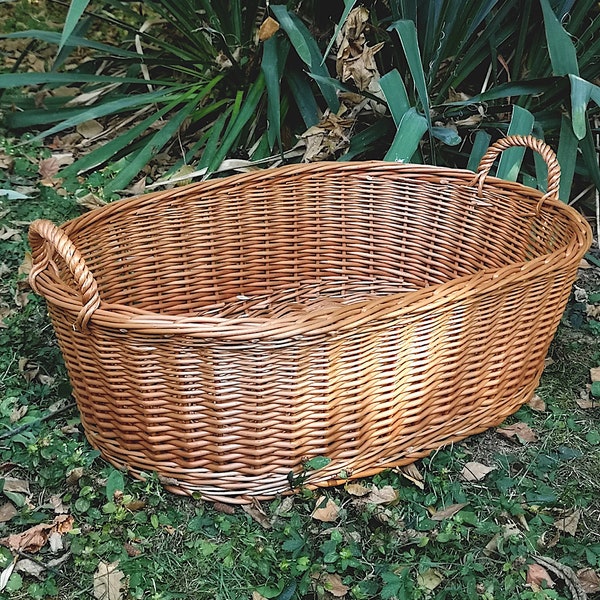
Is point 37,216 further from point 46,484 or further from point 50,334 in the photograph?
point 46,484

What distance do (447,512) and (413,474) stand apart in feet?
0.33

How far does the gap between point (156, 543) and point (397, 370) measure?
1.54 ft

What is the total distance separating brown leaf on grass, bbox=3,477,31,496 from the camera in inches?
50.7

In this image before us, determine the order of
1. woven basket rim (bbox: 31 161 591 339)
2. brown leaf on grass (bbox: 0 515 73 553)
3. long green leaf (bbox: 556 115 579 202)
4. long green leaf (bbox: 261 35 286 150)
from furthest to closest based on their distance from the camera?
1. long green leaf (bbox: 261 35 286 150)
2. long green leaf (bbox: 556 115 579 202)
3. brown leaf on grass (bbox: 0 515 73 553)
4. woven basket rim (bbox: 31 161 591 339)

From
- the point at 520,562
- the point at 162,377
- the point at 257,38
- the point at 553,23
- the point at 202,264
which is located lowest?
the point at 520,562

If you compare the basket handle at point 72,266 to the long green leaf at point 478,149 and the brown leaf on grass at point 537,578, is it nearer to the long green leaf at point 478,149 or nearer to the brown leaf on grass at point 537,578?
the brown leaf on grass at point 537,578

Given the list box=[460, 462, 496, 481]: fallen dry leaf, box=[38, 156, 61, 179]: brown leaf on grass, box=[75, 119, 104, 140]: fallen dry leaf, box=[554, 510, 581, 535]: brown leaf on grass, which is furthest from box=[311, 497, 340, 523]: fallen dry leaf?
box=[75, 119, 104, 140]: fallen dry leaf

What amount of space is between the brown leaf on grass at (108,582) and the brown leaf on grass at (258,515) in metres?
0.22

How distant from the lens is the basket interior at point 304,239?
5.27ft

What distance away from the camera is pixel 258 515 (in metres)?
1.25

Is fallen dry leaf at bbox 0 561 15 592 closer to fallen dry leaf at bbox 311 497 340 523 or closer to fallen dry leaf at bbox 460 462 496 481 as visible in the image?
fallen dry leaf at bbox 311 497 340 523

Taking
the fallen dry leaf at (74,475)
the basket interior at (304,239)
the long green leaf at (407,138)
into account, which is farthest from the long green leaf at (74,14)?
the fallen dry leaf at (74,475)

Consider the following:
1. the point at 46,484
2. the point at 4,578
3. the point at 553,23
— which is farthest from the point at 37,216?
the point at 553,23

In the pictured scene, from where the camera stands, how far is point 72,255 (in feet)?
3.75
